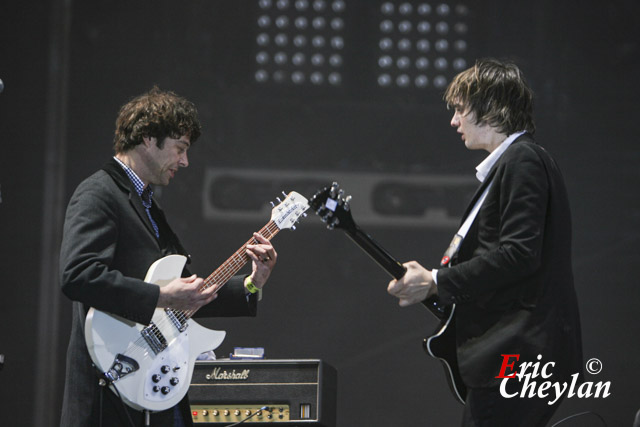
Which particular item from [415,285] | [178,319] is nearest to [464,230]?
[415,285]

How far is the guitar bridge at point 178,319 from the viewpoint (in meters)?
2.83

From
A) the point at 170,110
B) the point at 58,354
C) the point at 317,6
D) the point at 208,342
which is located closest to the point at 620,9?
the point at 317,6

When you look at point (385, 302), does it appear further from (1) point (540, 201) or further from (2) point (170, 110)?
(1) point (540, 201)

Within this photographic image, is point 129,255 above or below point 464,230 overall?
below

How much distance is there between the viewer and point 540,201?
2.38 meters

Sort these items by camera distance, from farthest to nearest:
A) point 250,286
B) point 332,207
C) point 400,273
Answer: point 250,286 → point 332,207 → point 400,273

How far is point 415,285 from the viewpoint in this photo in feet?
8.47

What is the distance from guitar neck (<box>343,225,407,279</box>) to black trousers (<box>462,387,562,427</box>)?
24.1 inches

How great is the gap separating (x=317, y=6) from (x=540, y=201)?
302 centimetres

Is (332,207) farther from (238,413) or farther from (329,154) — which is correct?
(329,154)

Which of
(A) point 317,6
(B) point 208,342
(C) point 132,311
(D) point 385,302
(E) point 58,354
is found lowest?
(E) point 58,354

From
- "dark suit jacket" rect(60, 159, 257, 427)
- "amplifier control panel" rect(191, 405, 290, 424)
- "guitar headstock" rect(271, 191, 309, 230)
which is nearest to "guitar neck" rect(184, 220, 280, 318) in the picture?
"guitar headstock" rect(271, 191, 309, 230)

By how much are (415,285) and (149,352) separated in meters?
0.97

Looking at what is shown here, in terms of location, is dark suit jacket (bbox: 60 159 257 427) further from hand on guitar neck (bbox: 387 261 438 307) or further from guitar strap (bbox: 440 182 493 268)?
guitar strap (bbox: 440 182 493 268)
